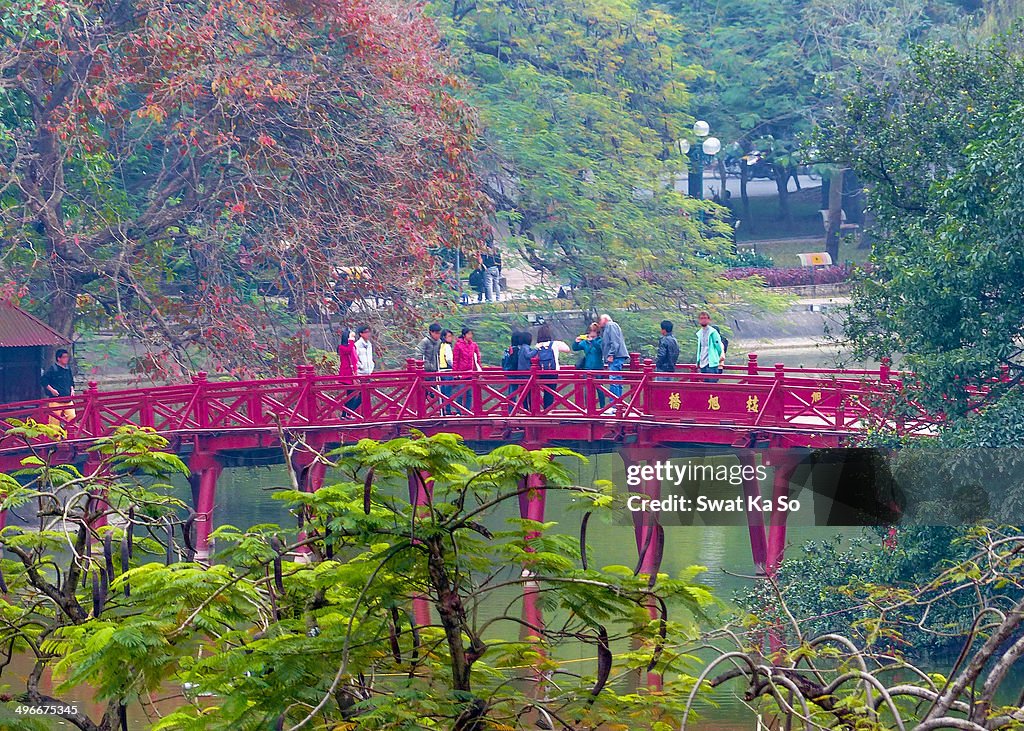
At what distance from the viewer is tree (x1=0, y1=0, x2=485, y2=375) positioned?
2291cm

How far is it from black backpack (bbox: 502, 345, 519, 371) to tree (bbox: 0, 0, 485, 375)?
4213 mm

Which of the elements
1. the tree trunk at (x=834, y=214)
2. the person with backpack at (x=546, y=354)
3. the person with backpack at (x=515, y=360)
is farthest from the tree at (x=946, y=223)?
the tree trunk at (x=834, y=214)

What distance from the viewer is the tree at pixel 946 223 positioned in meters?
15.5

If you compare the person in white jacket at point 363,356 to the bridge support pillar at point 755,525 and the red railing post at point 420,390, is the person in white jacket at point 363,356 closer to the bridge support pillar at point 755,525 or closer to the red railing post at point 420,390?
the red railing post at point 420,390

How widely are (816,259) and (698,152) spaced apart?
4.17m

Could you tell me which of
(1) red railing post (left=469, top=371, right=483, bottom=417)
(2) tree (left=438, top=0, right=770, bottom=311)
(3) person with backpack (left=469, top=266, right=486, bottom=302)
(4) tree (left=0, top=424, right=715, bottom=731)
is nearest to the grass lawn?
(2) tree (left=438, top=0, right=770, bottom=311)

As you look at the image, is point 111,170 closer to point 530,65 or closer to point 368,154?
point 368,154

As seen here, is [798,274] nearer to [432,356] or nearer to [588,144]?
[588,144]

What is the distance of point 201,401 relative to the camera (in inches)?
776

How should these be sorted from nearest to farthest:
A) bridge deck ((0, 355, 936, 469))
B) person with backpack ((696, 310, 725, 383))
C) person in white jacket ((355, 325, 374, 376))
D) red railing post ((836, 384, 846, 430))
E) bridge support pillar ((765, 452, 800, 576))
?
red railing post ((836, 384, 846, 430)), bridge support pillar ((765, 452, 800, 576)), bridge deck ((0, 355, 936, 469)), person with backpack ((696, 310, 725, 383)), person in white jacket ((355, 325, 374, 376))

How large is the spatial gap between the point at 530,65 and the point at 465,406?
1314cm

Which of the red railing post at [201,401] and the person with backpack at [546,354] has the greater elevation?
the person with backpack at [546,354]

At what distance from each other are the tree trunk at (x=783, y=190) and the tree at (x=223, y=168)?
73.6ft

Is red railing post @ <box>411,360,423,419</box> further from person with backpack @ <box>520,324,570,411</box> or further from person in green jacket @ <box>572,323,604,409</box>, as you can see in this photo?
person in green jacket @ <box>572,323,604,409</box>
